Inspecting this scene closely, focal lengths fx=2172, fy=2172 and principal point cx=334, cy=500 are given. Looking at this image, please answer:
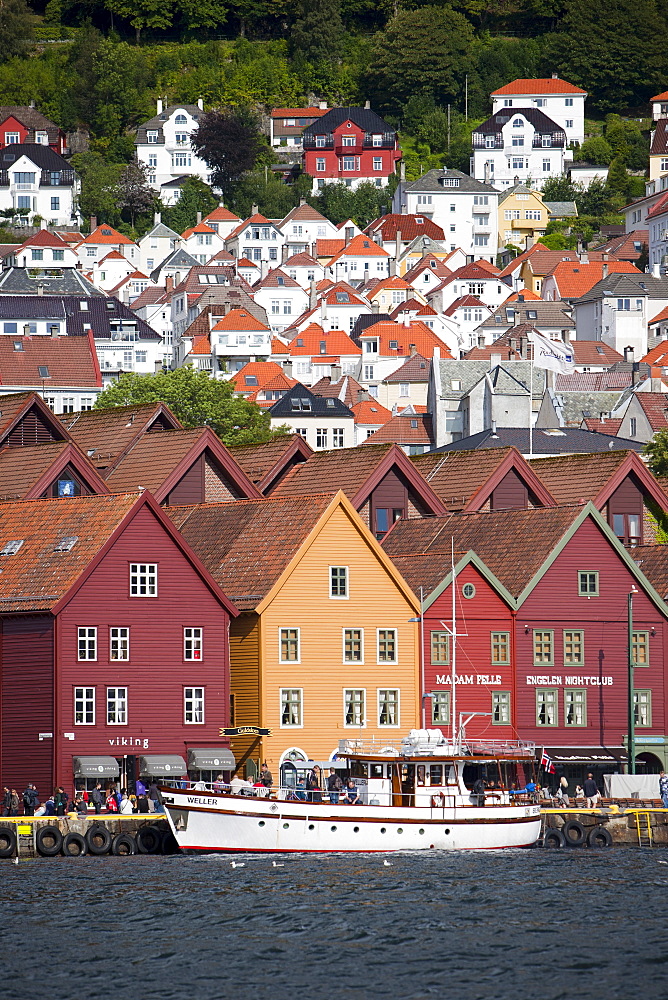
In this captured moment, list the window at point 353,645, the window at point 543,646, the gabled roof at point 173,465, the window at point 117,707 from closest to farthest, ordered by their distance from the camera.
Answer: the window at point 117,707, the window at point 353,645, the window at point 543,646, the gabled roof at point 173,465

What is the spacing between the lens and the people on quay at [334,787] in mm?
65750

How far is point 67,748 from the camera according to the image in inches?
2758

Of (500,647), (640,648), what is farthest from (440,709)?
(640,648)

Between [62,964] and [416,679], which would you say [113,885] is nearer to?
[62,964]

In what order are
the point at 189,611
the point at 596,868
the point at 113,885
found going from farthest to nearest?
the point at 189,611 < the point at 596,868 < the point at 113,885

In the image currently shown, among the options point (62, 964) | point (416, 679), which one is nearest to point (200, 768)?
point (416, 679)

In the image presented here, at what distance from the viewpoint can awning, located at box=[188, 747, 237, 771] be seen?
7156 centimetres

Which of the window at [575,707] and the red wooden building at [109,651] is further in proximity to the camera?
the window at [575,707]

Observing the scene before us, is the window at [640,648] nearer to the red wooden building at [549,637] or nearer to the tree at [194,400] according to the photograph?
the red wooden building at [549,637]

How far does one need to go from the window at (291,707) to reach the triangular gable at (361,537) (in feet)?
9.89

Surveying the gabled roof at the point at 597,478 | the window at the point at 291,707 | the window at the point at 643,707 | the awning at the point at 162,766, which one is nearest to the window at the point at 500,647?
the window at the point at 643,707

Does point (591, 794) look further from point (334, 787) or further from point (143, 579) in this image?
point (143, 579)

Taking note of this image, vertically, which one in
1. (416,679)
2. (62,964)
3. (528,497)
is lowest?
(62,964)

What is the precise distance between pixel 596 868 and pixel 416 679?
16267 mm
